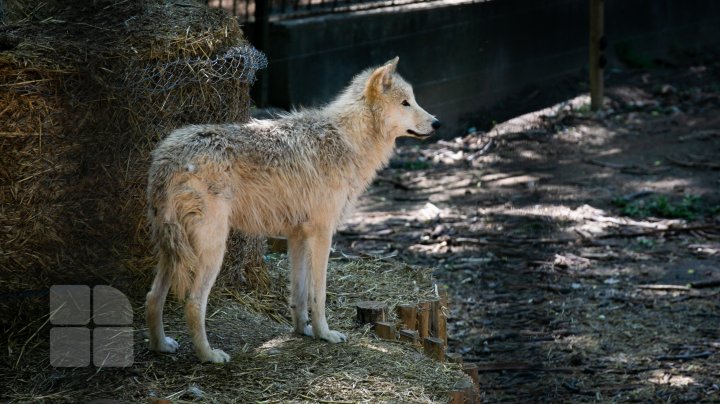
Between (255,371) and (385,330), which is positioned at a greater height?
(255,371)

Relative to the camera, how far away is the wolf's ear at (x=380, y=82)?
654 cm

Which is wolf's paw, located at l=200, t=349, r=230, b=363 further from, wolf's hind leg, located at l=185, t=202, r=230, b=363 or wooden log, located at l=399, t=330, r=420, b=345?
wooden log, located at l=399, t=330, r=420, b=345

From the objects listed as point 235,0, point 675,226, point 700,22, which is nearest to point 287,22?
point 235,0

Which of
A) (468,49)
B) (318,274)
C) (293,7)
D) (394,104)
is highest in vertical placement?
(293,7)

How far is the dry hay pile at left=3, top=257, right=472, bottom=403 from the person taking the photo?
17.7ft

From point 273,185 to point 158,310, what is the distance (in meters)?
0.99

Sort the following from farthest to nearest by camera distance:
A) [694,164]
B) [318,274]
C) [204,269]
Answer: [694,164], [318,274], [204,269]

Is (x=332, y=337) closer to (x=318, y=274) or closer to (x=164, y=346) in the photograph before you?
(x=318, y=274)

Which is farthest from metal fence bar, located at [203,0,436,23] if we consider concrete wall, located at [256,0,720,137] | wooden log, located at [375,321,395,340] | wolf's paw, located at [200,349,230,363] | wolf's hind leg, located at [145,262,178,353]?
wolf's paw, located at [200,349,230,363]

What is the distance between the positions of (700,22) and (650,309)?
10.7 metres

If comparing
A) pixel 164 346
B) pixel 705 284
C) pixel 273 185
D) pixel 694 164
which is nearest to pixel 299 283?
pixel 273 185

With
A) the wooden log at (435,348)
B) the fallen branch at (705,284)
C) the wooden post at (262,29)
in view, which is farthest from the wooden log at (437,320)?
the wooden post at (262,29)

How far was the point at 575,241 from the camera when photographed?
10172 mm

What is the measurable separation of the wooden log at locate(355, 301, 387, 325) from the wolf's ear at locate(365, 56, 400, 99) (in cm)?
141
